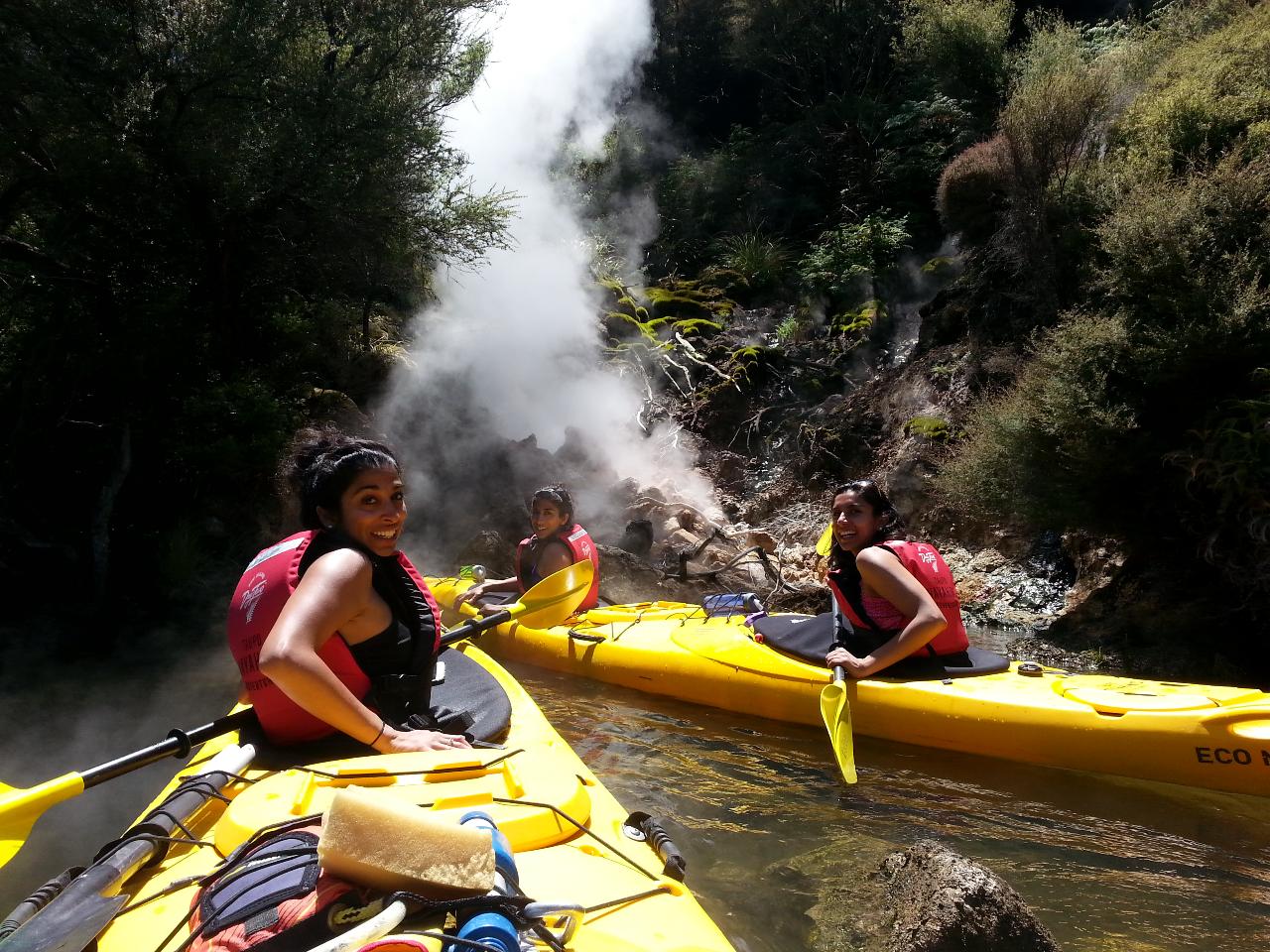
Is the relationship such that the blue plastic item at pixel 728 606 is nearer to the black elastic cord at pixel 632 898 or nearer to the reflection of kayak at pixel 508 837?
the reflection of kayak at pixel 508 837

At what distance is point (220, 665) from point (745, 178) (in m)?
15.4

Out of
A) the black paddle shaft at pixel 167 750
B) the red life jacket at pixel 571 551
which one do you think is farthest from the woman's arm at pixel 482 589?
the black paddle shaft at pixel 167 750

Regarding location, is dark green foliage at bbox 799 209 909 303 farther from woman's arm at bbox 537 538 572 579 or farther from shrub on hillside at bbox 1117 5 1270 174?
woman's arm at bbox 537 538 572 579

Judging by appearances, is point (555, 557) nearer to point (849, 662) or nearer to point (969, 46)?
point (849, 662)

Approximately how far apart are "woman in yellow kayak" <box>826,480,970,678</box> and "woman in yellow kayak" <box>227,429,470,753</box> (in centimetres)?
228

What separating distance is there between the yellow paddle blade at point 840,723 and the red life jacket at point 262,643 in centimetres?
215

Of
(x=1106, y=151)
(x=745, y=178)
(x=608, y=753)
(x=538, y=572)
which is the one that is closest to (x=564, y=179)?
(x=745, y=178)

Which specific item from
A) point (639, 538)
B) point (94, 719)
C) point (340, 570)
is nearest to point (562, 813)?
point (340, 570)

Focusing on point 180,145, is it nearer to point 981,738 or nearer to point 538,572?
point 538,572

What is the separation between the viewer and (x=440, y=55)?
9367 millimetres

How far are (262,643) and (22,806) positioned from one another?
2.15 feet

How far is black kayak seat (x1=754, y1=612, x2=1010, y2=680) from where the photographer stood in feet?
13.4

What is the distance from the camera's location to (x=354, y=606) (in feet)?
6.77

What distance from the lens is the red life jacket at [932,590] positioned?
3.88m
